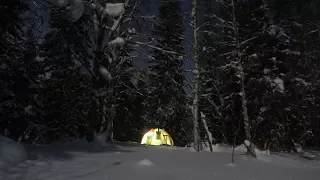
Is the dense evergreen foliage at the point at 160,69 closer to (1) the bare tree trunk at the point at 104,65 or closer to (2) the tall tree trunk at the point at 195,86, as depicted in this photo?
(1) the bare tree trunk at the point at 104,65

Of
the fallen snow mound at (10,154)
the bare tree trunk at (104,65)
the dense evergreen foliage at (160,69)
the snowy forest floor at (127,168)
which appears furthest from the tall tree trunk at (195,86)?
the fallen snow mound at (10,154)

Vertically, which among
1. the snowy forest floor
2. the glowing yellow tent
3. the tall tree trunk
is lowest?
the snowy forest floor

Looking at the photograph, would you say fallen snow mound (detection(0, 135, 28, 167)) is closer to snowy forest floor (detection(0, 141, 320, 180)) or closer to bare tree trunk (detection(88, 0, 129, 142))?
snowy forest floor (detection(0, 141, 320, 180))

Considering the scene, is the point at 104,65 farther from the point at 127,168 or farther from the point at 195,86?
the point at 127,168

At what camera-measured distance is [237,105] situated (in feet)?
80.8

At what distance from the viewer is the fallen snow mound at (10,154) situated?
22.5 ft

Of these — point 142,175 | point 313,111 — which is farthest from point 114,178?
point 313,111

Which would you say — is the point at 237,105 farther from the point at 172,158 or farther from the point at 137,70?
the point at 172,158

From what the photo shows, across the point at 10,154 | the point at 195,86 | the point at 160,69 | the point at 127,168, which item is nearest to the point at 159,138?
the point at 160,69

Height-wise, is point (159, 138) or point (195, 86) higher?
point (195, 86)

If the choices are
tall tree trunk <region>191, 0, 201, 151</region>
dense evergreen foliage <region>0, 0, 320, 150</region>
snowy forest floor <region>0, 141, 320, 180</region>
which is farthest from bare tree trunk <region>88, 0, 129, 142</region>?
snowy forest floor <region>0, 141, 320, 180</region>

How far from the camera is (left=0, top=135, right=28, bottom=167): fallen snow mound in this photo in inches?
271

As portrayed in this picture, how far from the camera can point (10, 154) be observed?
718cm

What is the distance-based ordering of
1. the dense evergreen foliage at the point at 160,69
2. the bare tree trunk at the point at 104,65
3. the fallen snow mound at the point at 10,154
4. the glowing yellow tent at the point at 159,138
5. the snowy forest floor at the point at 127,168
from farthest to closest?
the glowing yellow tent at the point at 159,138 → the dense evergreen foliage at the point at 160,69 → the bare tree trunk at the point at 104,65 → the fallen snow mound at the point at 10,154 → the snowy forest floor at the point at 127,168
